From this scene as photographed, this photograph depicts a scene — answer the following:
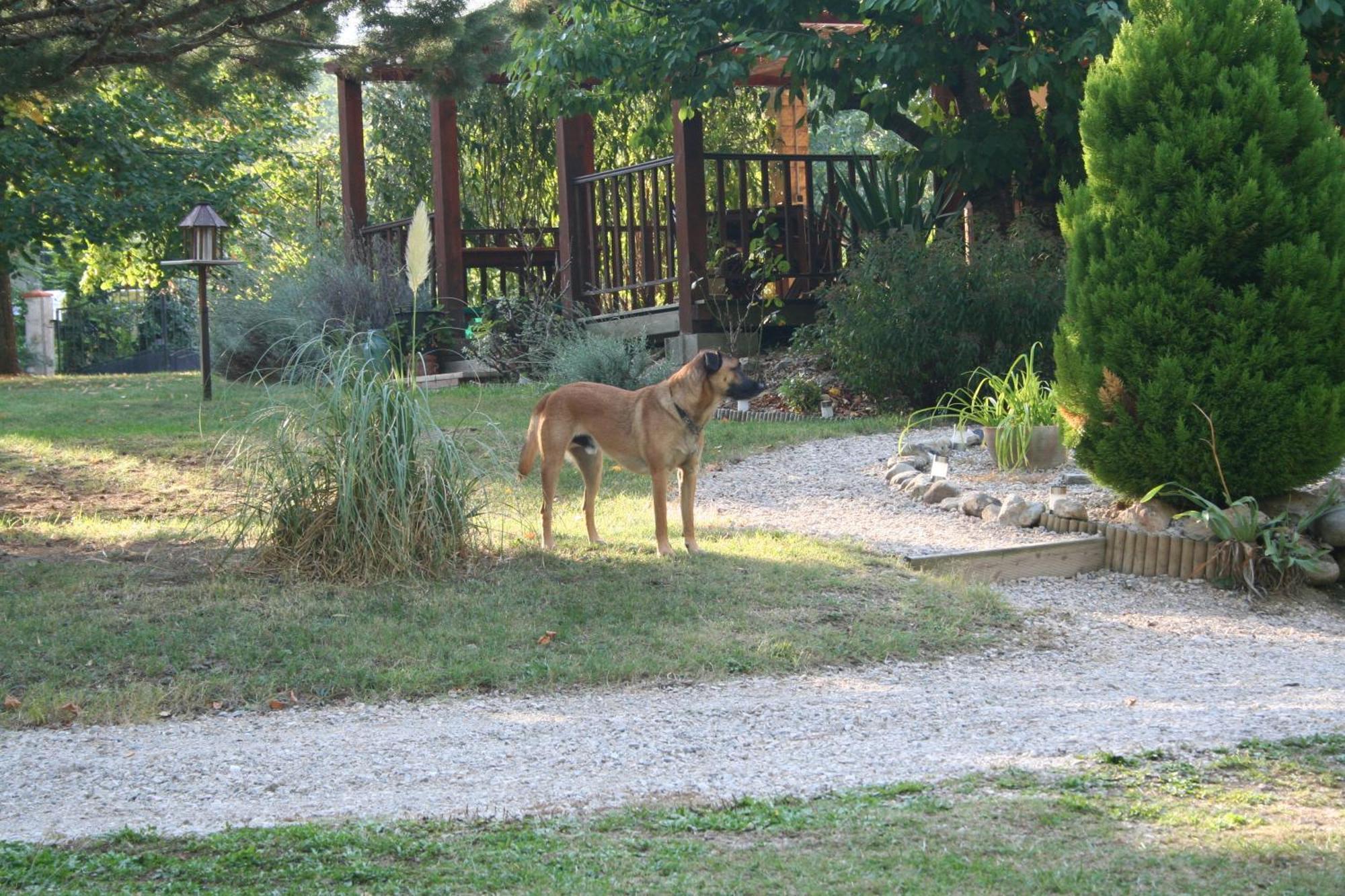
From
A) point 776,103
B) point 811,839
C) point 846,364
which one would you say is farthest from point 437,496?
point 776,103

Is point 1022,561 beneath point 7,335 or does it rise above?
beneath

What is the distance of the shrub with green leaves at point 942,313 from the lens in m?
12.7

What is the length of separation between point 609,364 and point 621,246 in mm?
3963

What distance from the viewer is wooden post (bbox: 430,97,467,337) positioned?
55.8ft

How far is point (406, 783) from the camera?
4613 mm

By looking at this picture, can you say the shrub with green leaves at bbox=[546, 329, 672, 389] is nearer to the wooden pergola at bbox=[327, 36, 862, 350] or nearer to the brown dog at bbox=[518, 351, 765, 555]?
the wooden pergola at bbox=[327, 36, 862, 350]

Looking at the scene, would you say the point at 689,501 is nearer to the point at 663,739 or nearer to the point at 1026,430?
the point at 663,739

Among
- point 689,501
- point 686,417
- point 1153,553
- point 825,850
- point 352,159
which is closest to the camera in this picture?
point 825,850

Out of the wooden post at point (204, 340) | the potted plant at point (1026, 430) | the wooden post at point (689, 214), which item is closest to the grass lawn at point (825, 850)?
the potted plant at point (1026, 430)

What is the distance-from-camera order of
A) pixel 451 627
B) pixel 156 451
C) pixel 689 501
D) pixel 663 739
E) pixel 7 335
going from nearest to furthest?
pixel 663 739
pixel 451 627
pixel 689 501
pixel 156 451
pixel 7 335

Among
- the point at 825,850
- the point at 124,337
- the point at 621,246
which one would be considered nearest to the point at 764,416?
the point at 621,246

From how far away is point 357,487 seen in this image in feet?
24.1

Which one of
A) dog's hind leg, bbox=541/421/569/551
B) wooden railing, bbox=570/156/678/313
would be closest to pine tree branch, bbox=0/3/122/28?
dog's hind leg, bbox=541/421/569/551

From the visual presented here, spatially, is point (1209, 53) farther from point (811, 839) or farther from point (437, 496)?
point (811, 839)
